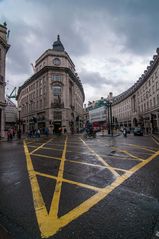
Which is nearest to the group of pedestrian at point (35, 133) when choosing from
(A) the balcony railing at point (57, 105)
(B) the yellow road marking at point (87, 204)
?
(A) the balcony railing at point (57, 105)

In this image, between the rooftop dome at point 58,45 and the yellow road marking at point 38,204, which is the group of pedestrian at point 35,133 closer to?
the yellow road marking at point 38,204

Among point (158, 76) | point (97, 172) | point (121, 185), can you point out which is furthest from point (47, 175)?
point (158, 76)

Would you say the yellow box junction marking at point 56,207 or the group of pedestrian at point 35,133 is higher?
the group of pedestrian at point 35,133

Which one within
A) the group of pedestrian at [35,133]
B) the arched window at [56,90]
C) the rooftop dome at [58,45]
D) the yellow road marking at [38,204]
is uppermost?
the rooftop dome at [58,45]

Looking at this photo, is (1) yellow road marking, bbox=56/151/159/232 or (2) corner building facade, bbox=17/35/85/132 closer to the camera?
(1) yellow road marking, bbox=56/151/159/232

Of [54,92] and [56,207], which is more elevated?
[54,92]

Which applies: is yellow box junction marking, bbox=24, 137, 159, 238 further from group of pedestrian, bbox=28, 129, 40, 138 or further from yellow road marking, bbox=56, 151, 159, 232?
group of pedestrian, bbox=28, 129, 40, 138

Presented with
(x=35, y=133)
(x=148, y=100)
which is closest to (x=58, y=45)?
(x=148, y=100)

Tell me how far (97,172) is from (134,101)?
66.2 m

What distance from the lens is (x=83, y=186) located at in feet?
15.0

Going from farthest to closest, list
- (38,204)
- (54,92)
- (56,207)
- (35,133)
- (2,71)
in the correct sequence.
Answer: (54,92) < (35,133) < (2,71) < (38,204) < (56,207)

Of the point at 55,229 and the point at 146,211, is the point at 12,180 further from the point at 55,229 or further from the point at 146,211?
the point at 146,211

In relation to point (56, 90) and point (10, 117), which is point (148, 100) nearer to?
point (56, 90)

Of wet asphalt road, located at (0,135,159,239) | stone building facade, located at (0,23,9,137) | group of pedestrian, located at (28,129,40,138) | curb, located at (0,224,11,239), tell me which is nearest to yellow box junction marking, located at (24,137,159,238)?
wet asphalt road, located at (0,135,159,239)
